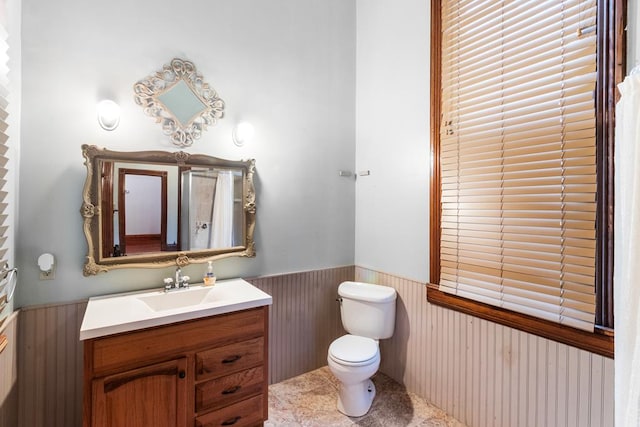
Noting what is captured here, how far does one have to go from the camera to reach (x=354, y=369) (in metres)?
1.89

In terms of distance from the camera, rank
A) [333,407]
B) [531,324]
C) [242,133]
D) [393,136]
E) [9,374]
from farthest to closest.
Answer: [393,136], [242,133], [333,407], [531,324], [9,374]

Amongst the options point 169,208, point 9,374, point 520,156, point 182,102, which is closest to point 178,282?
point 169,208

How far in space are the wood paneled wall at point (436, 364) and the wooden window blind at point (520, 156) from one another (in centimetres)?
22

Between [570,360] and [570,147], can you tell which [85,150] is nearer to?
→ [570,147]

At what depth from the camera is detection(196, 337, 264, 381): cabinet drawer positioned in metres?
1.59

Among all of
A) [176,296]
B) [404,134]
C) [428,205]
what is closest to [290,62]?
[404,134]

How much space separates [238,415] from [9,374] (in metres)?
1.10

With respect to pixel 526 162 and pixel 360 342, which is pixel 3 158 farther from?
pixel 526 162

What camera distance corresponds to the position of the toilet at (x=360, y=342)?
1917 mm

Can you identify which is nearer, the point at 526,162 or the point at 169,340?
the point at 169,340

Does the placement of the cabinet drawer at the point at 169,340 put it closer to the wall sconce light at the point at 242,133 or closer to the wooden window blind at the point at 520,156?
the wall sconce light at the point at 242,133

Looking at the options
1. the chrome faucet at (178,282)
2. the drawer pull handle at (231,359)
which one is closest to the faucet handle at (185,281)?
the chrome faucet at (178,282)

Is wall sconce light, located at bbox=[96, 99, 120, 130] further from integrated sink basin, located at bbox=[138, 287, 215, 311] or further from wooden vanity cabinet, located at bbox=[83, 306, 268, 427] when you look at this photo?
wooden vanity cabinet, located at bbox=[83, 306, 268, 427]

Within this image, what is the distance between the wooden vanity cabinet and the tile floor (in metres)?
0.33
